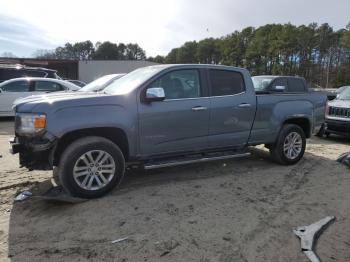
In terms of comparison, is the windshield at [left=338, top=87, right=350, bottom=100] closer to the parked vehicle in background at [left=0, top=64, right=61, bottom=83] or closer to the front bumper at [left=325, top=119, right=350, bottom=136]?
the front bumper at [left=325, top=119, right=350, bottom=136]

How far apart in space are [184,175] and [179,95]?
1.38 m

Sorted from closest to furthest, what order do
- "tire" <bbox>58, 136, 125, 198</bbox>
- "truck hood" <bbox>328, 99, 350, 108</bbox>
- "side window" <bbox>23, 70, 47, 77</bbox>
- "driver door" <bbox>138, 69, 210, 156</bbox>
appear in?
"tire" <bbox>58, 136, 125, 198</bbox>, "driver door" <bbox>138, 69, 210, 156</bbox>, "truck hood" <bbox>328, 99, 350, 108</bbox>, "side window" <bbox>23, 70, 47, 77</bbox>

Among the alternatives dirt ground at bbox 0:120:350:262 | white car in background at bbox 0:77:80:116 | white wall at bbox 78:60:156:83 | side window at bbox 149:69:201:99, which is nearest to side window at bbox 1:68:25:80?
white car in background at bbox 0:77:80:116

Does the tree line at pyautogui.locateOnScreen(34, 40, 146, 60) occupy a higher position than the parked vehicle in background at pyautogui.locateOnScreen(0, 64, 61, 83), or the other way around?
the tree line at pyautogui.locateOnScreen(34, 40, 146, 60)

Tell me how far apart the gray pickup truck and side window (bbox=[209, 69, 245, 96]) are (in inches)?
0.7

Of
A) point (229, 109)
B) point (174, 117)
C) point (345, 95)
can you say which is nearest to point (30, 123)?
point (174, 117)

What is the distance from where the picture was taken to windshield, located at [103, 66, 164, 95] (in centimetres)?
544

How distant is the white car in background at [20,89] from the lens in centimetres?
1327

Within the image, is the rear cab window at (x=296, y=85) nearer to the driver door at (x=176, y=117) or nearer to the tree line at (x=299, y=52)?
the driver door at (x=176, y=117)

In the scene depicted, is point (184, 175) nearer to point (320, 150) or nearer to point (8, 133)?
point (320, 150)

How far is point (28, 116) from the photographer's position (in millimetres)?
4840

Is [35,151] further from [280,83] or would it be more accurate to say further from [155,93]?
[280,83]

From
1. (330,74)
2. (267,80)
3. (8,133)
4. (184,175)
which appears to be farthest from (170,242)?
(330,74)

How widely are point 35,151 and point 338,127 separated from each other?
8.35 meters
